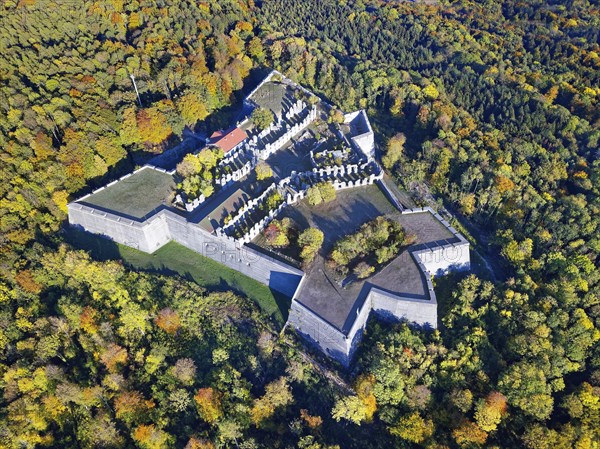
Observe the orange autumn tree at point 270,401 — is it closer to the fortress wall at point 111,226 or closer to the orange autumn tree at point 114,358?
the orange autumn tree at point 114,358

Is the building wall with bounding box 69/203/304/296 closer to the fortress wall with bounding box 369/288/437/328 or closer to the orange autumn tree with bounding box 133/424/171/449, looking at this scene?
the fortress wall with bounding box 369/288/437/328

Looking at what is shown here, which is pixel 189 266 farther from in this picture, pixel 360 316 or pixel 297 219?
pixel 360 316

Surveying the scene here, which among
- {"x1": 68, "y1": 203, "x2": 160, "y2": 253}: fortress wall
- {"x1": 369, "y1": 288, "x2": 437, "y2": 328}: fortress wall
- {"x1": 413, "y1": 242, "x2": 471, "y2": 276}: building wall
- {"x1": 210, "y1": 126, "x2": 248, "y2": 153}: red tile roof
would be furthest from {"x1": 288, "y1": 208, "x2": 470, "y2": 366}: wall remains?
{"x1": 210, "y1": 126, "x2": 248, "y2": 153}: red tile roof

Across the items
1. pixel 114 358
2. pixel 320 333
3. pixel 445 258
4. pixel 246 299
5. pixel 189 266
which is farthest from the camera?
pixel 189 266

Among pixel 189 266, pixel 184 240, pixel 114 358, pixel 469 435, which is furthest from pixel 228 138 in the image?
pixel 469 435

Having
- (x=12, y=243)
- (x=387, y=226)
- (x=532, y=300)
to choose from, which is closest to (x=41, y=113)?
(x=12, y=243)

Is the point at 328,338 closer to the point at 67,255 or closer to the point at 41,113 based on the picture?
the point at 67,255
